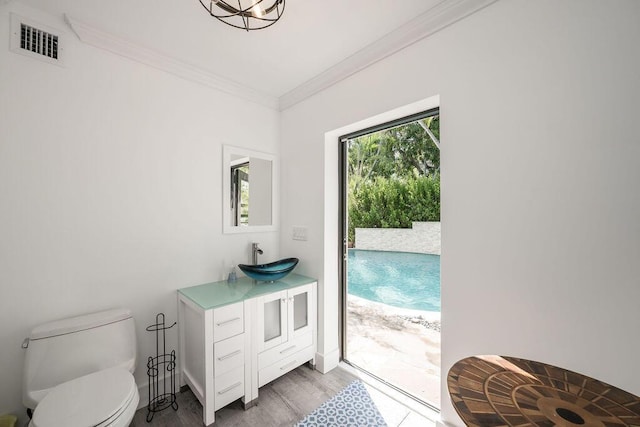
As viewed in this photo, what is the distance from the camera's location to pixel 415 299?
Answer: 2.62 m

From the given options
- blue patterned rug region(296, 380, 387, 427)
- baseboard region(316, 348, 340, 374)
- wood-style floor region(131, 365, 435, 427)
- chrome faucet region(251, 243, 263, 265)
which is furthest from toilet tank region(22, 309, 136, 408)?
baseboard region(316, 348, 340, 374)

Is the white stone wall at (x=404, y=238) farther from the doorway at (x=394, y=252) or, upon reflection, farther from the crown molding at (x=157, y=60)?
the crown molding at (x=157, y=60)

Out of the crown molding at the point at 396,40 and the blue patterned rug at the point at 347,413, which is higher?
the crown molding at the point at 396,40

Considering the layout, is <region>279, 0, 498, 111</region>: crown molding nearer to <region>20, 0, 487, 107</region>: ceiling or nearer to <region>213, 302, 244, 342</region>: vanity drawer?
<region>20, 0, 487, 107</region>: ceiling

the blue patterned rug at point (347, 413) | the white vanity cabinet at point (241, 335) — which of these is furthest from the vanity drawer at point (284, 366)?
the blue patterned rug at point (347, 413)

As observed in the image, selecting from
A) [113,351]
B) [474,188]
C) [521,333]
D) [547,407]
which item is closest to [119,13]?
[113,351]

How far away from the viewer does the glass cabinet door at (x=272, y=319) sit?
188cm

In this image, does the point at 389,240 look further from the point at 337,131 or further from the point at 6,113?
the point at 6,113

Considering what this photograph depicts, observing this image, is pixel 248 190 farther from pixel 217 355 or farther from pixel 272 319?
pixel 217 355

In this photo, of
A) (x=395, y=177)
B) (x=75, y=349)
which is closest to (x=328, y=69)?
(x=395, y=177)

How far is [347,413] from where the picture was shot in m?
1.71

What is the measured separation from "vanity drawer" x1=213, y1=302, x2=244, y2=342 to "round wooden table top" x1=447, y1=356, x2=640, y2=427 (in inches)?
52.4

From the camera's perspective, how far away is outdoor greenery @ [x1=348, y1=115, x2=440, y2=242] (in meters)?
2.20

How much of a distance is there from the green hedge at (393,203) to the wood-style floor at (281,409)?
4.44ft
